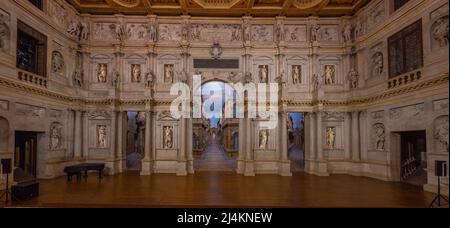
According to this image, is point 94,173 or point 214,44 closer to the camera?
point 94,173

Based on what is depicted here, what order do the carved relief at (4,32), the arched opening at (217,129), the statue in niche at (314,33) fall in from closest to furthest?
the carved relief at (4,32)
the statue in niche at (314,33)
the arched opening at (217,129)

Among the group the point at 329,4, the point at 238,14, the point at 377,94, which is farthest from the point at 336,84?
the point at 238,14

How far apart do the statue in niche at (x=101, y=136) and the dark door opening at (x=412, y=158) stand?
60.2 feet

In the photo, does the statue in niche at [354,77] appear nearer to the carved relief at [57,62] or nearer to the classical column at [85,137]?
the classical column at [85,137]

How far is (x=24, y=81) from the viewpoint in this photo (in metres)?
12.4

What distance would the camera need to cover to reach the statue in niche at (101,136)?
1708cm

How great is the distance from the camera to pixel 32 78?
13.2m

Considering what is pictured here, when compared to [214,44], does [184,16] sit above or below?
above

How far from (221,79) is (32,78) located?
10.8 meters

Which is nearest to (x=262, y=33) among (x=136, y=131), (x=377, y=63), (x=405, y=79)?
(x=377, y=63)

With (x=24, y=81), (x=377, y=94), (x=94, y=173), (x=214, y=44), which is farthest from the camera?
(x=214, y=44)

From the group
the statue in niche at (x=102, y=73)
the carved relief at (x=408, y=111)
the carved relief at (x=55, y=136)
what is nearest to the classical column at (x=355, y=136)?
the carved relief at (x=408, y=111)
